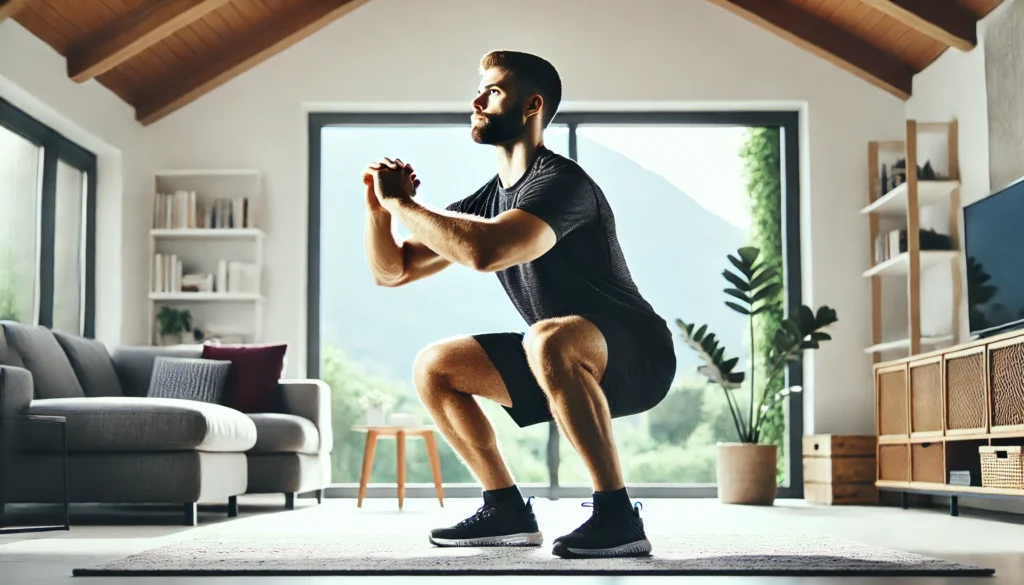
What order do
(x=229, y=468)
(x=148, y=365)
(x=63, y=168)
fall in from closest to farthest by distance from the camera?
1. (x=229, y=468)
2. (x=148, y=365)
3. (x=63, y=168)

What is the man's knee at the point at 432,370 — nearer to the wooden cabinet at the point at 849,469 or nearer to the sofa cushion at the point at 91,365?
the sofa cushion at the point at 91,365

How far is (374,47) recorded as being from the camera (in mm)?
7137

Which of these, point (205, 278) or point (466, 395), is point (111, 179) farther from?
point (466, 395)

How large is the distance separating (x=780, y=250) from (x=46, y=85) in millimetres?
4104

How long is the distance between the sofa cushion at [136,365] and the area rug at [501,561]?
2.82 m

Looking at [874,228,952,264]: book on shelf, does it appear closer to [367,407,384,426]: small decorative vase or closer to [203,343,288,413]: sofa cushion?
[367,407,384,426]: small decorative vase

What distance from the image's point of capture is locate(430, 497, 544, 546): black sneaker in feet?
8.97

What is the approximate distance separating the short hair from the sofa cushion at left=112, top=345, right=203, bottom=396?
346cm

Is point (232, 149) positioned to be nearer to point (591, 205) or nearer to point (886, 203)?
point (886, 203)

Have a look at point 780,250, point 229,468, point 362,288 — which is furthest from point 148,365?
point 780,250

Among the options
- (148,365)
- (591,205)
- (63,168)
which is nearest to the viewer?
(591,205)

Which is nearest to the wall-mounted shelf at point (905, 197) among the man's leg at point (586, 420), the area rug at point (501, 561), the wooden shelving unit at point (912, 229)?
Answer: the wooden shelving unit at point (912, 229)

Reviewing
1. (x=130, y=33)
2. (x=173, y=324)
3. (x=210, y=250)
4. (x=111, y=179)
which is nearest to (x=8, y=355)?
(x=130, y=33)

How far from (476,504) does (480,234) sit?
13.0 feet
